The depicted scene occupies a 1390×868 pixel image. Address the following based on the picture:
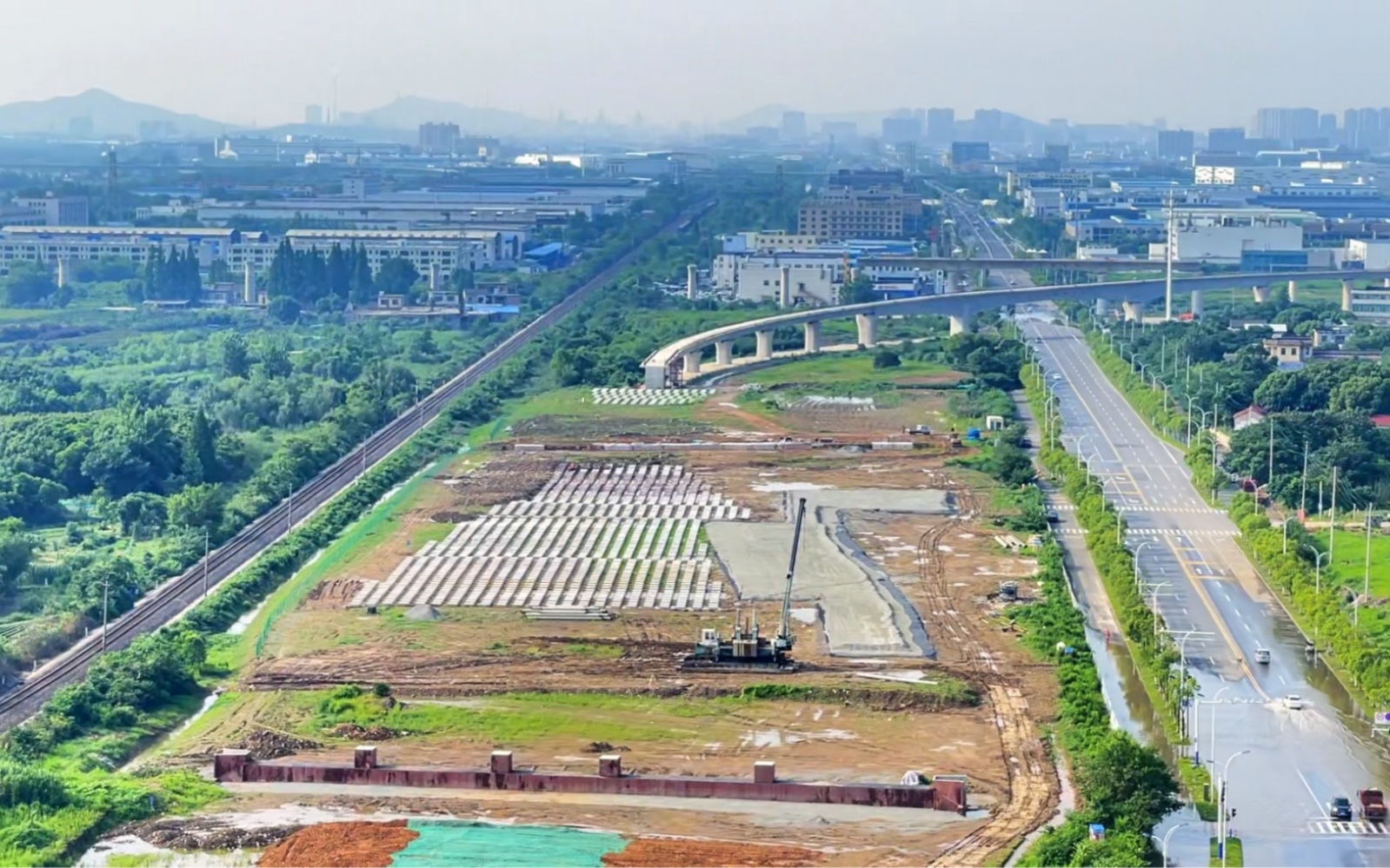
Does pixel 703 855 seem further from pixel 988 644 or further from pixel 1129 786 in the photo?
pixel 988 644

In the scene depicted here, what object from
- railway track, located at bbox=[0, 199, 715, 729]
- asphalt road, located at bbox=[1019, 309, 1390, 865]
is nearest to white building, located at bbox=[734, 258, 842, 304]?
railway track, located at bbox=[0, 199, 715, 729]

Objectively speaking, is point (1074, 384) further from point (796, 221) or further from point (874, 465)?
point (796, 221)

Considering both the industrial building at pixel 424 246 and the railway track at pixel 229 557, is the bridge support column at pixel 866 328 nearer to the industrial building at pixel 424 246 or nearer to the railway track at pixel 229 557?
the railway track at pixel 229 557

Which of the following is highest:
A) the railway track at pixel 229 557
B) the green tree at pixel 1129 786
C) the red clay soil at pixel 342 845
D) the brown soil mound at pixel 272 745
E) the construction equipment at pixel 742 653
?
the green tree at pixel 1129 786

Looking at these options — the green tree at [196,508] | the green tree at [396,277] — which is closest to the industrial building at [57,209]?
the green tree at [396,277]

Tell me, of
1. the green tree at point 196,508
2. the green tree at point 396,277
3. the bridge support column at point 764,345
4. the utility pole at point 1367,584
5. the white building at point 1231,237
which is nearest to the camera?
the utility pole at point 1367,584

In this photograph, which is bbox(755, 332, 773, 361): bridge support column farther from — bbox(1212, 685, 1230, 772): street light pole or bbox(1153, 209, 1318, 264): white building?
bbox(1212, 685, 1230, 772): street light pole

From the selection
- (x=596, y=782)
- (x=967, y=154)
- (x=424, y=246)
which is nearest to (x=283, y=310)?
(x=424, y=246)
